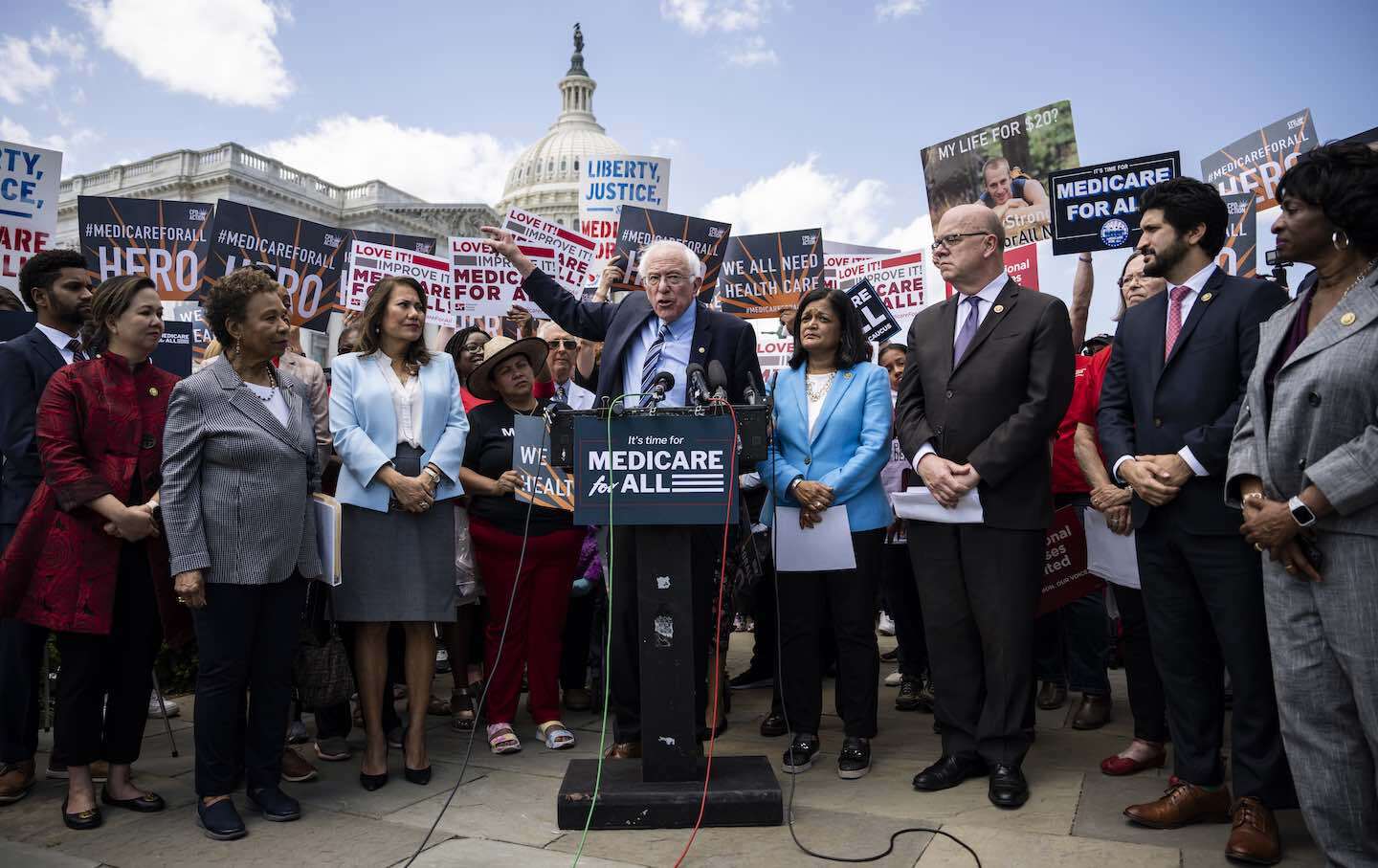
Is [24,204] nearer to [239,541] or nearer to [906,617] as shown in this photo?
[239,541]

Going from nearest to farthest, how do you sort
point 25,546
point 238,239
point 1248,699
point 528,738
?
point 1248,699 → point 25,546 → point 528,738 → point 238,239

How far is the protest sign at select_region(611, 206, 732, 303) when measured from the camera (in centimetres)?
852

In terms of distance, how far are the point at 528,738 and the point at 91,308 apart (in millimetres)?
2930

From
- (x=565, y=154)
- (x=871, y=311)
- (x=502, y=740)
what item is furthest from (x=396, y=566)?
(x=565, y=154)

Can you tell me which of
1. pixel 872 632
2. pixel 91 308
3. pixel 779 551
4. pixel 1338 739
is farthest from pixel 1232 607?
pixel 91 308

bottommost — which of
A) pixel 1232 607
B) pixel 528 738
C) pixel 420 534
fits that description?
pixel 528 738

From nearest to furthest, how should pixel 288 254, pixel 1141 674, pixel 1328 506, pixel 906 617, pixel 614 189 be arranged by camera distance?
pixel 1328 506
pixel 1141 674
pixel 906 617
pixel 288 254
pixel 614 189

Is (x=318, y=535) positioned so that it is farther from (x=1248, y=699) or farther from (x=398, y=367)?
(x=1248, y=699)

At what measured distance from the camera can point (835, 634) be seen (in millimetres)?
4555

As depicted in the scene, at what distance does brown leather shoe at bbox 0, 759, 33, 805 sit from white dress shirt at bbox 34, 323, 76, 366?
1808 mm

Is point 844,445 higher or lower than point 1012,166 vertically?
lower

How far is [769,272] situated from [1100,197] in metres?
3.64

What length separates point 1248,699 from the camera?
340cm

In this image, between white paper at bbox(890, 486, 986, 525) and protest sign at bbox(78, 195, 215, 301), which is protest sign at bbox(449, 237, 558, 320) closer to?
protest sign at bbox(78, 195, 215, 301)
